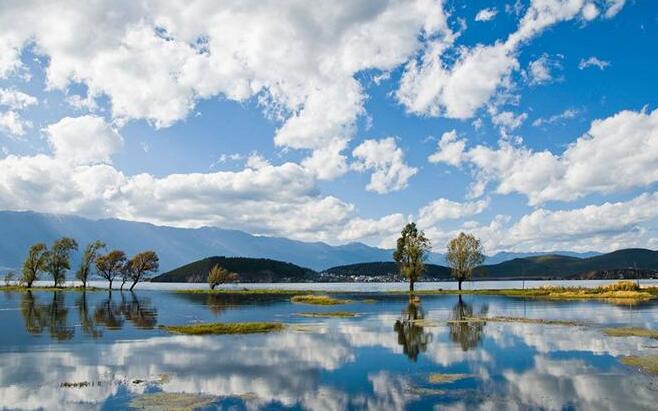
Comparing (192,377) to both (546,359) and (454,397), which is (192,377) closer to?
(454,397)

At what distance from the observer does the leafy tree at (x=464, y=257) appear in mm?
178375

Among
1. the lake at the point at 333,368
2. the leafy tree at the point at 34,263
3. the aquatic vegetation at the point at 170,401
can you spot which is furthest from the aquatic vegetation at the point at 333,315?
the leafy tree at the point at 34,263

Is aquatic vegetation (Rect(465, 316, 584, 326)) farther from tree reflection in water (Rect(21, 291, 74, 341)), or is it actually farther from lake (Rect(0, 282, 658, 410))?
tree reflection in water (Rect(21, 291, 74, 341))

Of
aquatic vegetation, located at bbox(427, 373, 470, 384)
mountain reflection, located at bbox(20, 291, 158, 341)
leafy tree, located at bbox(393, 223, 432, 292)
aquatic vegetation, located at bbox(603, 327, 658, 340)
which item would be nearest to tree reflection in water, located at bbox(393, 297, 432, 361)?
aquatic vegetation, located at bbox(427, 373, 470, 384)

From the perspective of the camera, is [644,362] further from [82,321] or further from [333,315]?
[82,321]

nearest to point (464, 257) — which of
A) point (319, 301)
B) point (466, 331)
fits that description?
point (319, 301)

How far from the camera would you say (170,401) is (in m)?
29.4

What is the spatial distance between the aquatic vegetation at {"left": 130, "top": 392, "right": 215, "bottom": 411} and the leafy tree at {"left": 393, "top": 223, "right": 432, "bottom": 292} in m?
137

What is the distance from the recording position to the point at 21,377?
117 feet

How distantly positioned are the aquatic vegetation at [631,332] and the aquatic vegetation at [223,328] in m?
37.4

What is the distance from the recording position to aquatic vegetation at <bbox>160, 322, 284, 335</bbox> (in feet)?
208

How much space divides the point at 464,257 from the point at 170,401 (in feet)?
519

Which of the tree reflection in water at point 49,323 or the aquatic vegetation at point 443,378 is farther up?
the tree reflection in water at point 49,323

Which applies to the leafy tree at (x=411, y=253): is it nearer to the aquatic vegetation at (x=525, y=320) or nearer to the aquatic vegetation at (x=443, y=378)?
the aquatic vegetation at (x=525, y=320)
